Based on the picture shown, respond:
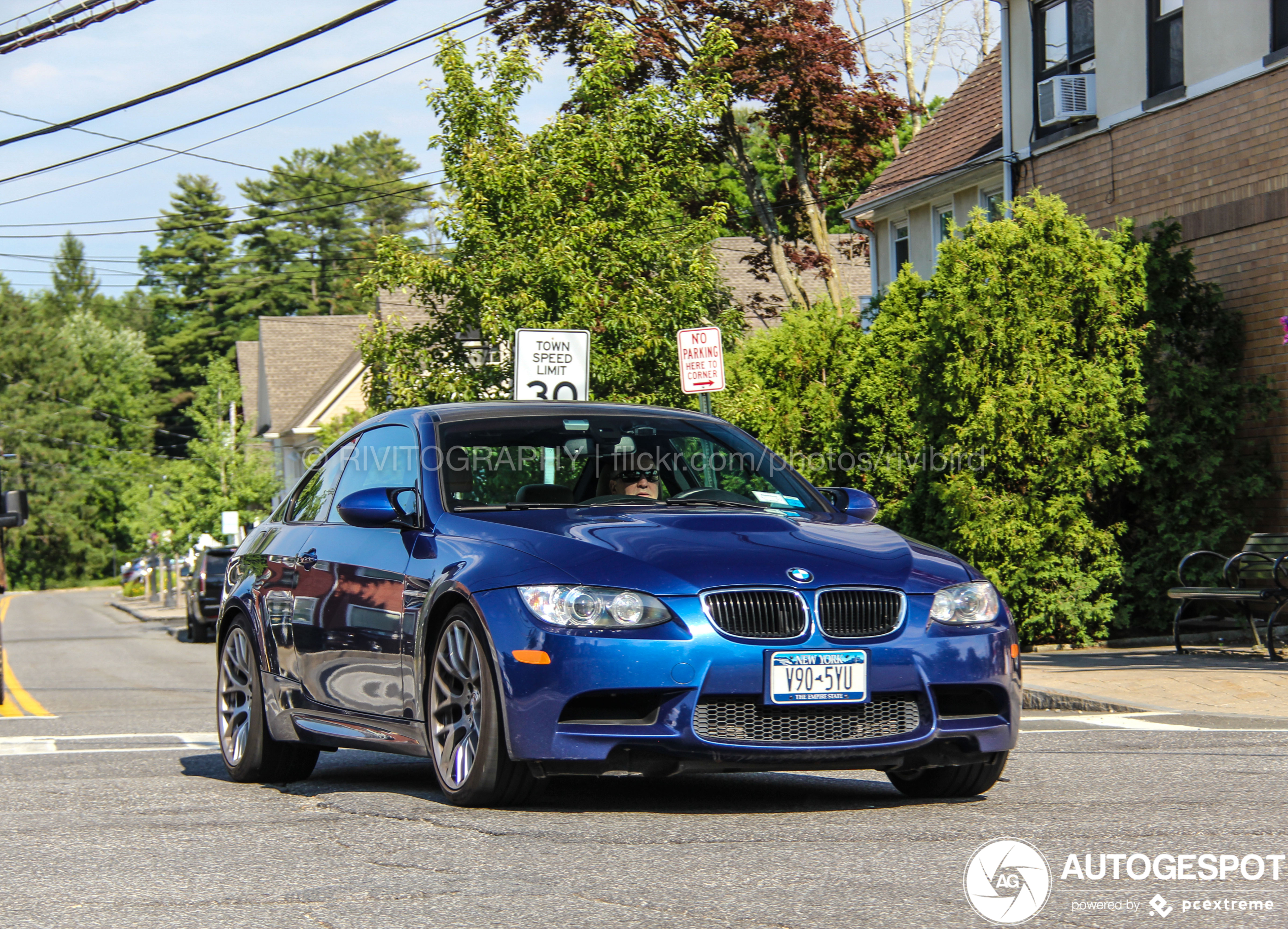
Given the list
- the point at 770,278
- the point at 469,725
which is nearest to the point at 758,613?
the point at 469,725

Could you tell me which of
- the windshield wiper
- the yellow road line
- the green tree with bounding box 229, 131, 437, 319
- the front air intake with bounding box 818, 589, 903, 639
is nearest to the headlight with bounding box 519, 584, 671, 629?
the front air intake with bounding box 818, 589, 903, 639

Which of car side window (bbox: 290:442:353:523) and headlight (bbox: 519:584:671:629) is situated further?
car side window (bbox: 290:442:353:523)

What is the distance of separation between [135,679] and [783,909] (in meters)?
18.6

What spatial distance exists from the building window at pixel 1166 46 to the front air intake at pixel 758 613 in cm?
1480

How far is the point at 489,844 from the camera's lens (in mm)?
5352

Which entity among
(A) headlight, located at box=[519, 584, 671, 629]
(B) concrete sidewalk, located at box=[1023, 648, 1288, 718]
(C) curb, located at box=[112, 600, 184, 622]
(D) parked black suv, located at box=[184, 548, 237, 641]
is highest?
(A) headlight, located at box=[519, 584, 671, 629]

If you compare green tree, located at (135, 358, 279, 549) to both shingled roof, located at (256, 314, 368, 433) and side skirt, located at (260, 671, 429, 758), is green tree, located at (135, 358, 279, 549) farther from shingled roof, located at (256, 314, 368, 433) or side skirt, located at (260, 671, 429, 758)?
side skirt, located at (260, 671, 429, 758)

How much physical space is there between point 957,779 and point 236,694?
3671mm

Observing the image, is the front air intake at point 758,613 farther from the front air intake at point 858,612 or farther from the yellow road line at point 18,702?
the yellow road line at point 18,702

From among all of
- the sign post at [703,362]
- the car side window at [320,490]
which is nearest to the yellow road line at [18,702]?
the sign post at [703,362]

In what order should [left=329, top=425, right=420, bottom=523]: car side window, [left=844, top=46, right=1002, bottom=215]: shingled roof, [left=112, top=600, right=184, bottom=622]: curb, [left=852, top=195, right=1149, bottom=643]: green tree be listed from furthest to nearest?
[left=112, top=600, right=184, bottom=622]: curb, [left=844, top=46, right=1002, bottom=215]: shingled roof, [left=852, top=195, right=1149, bottom=643]: green tree, [left=329, top=425, right=420, bottom=523]: car side window

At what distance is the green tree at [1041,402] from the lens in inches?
647

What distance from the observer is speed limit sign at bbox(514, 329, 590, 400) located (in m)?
14.2

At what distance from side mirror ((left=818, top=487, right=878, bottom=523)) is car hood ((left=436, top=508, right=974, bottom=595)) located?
495 millimetres
